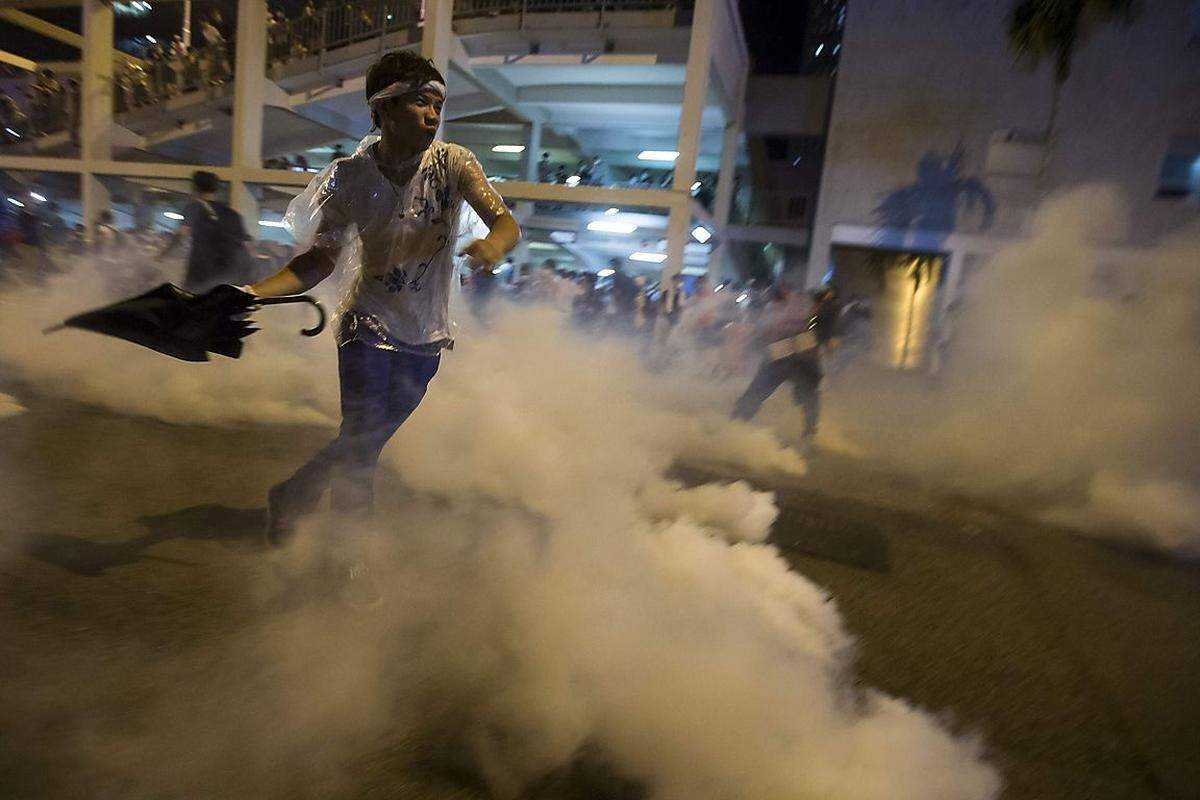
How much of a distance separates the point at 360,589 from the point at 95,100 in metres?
17.2

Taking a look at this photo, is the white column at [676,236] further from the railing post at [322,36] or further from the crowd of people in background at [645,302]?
the railing post at [322,36]

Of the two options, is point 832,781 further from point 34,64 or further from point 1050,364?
point 34,64

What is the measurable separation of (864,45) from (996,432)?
1067 cm

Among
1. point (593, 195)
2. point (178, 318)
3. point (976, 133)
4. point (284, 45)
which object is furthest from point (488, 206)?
point (976, 133)

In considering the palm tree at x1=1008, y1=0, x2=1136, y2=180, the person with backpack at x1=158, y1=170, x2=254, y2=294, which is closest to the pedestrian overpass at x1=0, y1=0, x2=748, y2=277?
the palm tree at x1=1008, y1=0, x2=1136, y2=180

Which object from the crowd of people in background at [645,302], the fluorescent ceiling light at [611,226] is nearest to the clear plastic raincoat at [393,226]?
the crowd of people in background at [645,302]

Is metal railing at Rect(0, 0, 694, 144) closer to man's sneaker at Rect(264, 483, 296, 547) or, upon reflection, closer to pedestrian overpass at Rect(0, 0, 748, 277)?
pedestrian overpass at Rect(0, 0, 748, 277)

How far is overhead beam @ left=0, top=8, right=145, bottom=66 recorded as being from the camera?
17.1 meters

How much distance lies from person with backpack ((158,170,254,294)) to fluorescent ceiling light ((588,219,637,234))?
32.1 feet

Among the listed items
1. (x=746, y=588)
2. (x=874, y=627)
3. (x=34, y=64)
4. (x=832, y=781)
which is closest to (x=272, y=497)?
(x=746, y=588)

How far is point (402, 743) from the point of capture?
1.87 meters

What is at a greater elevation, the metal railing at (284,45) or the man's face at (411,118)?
the metal railing at (284,45)

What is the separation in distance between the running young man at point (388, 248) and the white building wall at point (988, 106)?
1327cm

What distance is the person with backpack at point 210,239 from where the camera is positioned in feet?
18.7
